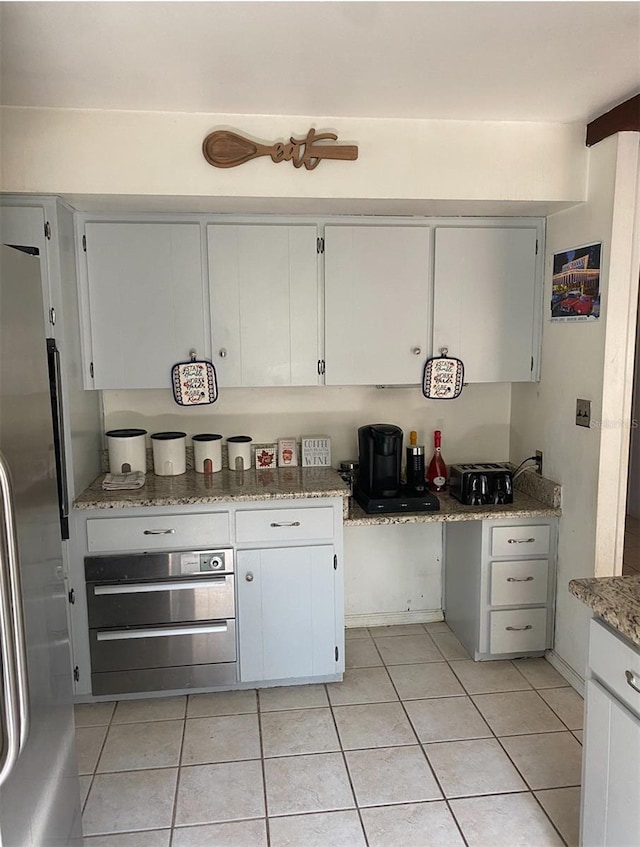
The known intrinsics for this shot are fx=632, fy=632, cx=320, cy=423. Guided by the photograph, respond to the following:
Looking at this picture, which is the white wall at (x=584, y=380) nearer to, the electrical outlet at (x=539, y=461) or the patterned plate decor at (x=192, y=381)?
the electrical outlet at (x=539, y=461)

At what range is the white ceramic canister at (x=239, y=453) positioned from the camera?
10.2 feet

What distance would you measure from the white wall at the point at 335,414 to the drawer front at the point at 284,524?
600 millimetres

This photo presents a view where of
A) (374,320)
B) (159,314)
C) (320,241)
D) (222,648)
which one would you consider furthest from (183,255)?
(222,648)

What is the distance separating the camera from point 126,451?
2951 millimetres

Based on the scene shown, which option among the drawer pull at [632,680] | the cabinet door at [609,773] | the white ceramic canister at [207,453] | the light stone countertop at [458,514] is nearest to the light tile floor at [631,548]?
the light stone countertop at [458,514]

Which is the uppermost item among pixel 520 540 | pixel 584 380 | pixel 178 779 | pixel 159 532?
pixel 584 380

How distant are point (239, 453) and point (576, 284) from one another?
1.72 m

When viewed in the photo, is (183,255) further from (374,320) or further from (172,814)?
(172,814)

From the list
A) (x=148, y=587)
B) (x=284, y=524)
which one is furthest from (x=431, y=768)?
(x=148, y=587)

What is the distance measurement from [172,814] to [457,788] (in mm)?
979

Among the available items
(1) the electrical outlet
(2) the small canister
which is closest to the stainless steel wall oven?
(2) the small canister

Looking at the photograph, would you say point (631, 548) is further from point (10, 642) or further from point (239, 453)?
point (10, 642)

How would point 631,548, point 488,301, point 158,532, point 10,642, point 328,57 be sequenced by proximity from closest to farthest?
point 10,642 → point 328,57 → point 158,532 → point 488,301 → point 631,548

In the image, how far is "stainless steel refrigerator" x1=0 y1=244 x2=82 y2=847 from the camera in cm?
124
